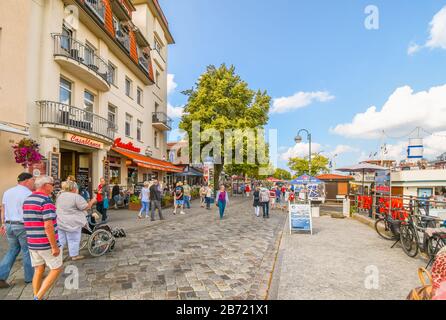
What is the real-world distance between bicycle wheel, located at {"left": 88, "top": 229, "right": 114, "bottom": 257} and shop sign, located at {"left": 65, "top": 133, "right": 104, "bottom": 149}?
7596 mm

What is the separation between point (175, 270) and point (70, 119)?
34.2 ft

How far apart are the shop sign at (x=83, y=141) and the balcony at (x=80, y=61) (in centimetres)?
339

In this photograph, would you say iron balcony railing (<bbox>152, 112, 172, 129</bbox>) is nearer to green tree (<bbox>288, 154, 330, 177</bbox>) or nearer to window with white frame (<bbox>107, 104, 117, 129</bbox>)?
window with white frame (<bbox>107, 104, 117, 129</bbox>)

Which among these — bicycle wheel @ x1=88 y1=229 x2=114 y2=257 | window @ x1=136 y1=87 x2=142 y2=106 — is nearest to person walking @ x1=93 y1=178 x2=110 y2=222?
bicycle wheel @ x1=88 y1=229 x2=114 y2=257

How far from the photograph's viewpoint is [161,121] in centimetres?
2312

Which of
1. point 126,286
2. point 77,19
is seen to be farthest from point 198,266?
point 77,19

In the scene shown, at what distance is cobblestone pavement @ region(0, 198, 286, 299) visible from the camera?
12.1ft

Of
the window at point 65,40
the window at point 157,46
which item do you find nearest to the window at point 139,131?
the window at point 157,46

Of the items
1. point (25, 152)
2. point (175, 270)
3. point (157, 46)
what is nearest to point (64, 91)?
point (25, 152)

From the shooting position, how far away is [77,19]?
12500mm

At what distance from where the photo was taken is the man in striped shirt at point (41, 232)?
3.22 meters

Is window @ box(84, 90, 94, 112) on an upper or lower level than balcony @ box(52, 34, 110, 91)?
lower

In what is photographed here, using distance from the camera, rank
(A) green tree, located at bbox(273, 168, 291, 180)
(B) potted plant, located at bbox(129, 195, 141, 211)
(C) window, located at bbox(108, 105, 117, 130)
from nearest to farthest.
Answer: (B) potted plant, located at bbox(129, 195, 141, 211), (C) window, located at bbox(108, 105, 117, 130), (A) green tree, located at bbox(273, 168, 291, 180)

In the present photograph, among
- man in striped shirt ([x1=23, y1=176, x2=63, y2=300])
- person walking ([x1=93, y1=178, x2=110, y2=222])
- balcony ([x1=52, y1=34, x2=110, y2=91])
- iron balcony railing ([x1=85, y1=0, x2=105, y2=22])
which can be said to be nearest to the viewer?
man in striped shirt ([x1=23, y1=176, x2=63, y2=300])
